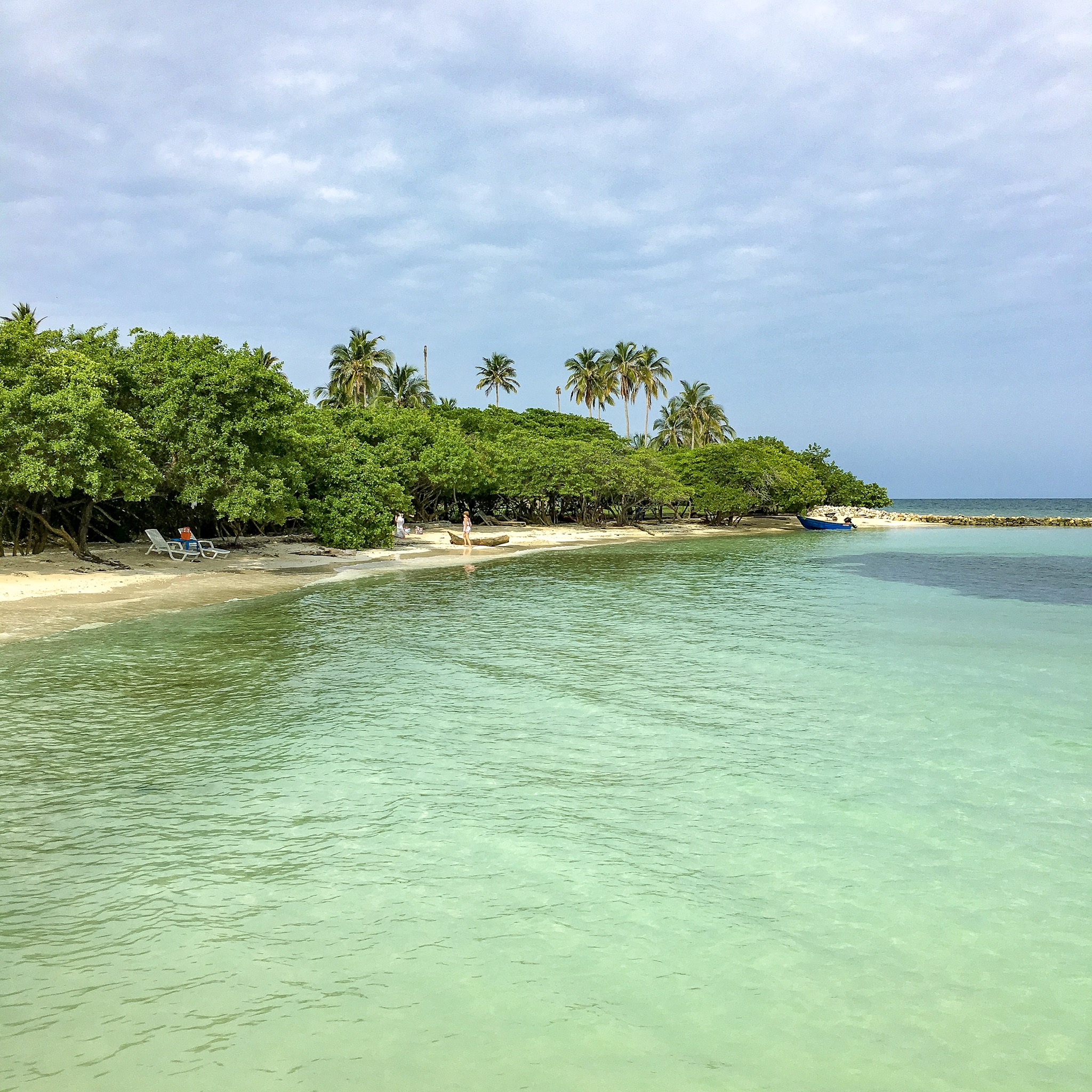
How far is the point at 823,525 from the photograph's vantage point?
73.9m

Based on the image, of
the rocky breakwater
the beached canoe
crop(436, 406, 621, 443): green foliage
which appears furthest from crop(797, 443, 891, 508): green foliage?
the beached canoe

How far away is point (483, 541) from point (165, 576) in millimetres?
21839

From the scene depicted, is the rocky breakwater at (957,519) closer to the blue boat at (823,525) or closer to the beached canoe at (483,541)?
the blue boat at (823,525)

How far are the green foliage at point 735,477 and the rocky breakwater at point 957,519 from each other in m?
15.9

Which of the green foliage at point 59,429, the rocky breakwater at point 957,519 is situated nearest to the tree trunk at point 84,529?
the green foliage at point 59,429

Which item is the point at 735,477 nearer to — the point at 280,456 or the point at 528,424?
the point at 528,424

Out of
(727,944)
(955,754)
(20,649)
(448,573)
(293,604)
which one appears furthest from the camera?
(448,573)

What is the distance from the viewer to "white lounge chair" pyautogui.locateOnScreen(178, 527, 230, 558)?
98.3 ft

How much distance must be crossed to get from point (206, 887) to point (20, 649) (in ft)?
37.3

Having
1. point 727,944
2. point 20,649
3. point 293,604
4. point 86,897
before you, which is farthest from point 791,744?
point 293,604

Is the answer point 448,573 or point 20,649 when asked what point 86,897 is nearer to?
point 20,649

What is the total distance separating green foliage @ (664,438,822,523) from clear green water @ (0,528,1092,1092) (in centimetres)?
5239

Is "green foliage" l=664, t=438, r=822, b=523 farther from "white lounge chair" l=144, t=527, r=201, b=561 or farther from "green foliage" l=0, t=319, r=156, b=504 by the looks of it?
"green foliage" l=0, t=319, r=156, b=504

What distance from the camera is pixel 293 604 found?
2234 centimetres
